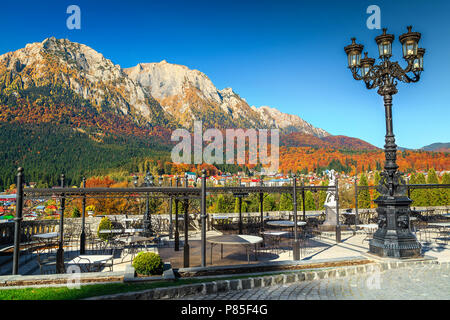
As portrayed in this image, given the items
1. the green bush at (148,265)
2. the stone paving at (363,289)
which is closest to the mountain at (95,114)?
the green bush at (148,265)

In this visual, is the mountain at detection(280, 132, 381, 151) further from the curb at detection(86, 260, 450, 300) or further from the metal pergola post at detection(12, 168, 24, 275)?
the metal pergola post at detection(12, 168, 24, 275)

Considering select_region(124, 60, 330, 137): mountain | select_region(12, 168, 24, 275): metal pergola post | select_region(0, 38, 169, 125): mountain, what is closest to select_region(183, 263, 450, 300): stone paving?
select_region(12, 168, 24, 275): metal pergola post

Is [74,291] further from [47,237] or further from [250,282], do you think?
[47,237]

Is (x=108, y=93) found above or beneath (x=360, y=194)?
above

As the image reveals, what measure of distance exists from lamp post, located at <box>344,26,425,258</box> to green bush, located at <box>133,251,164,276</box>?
6201mm

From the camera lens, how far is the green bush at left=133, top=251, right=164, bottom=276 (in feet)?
21.4

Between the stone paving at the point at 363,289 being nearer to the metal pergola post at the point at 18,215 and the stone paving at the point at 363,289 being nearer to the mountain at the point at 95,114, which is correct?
the metal pergola post at the point at 18,215

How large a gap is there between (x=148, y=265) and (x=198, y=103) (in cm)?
15090

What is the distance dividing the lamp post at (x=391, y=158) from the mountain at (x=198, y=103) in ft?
376
